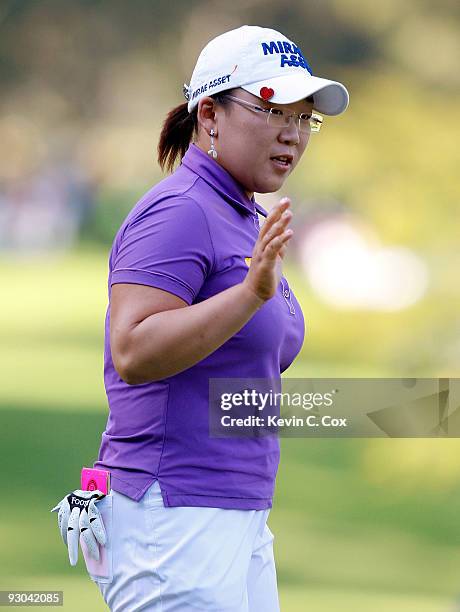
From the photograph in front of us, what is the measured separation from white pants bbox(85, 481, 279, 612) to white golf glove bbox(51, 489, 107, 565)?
0.01 meters

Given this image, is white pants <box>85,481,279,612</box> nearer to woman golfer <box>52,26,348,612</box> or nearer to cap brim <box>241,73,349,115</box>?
woman golfer <box>52,26,348,612</box>

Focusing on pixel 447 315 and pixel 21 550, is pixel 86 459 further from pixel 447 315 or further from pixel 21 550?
pixel 447 315

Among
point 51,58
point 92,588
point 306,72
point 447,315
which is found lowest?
point 92,588

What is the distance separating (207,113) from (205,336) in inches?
16.7

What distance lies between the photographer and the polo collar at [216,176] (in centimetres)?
165

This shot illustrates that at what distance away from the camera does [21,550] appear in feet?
10.4

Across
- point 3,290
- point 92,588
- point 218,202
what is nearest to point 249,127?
point 218,202

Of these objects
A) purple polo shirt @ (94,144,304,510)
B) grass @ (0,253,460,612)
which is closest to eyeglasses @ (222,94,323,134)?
purple polo shirt @ (94,144,304,510)

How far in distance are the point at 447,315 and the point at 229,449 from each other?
204 centimetres

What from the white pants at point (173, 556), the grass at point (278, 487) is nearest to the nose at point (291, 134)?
the white pants at point (173, 556)

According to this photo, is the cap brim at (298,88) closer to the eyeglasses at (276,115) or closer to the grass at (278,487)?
the eyeglasses at (276,115)

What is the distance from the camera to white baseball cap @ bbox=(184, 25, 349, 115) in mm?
1658

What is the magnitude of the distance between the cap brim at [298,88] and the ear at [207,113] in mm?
62

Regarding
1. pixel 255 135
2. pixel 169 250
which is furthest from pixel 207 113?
pixel 169 250
